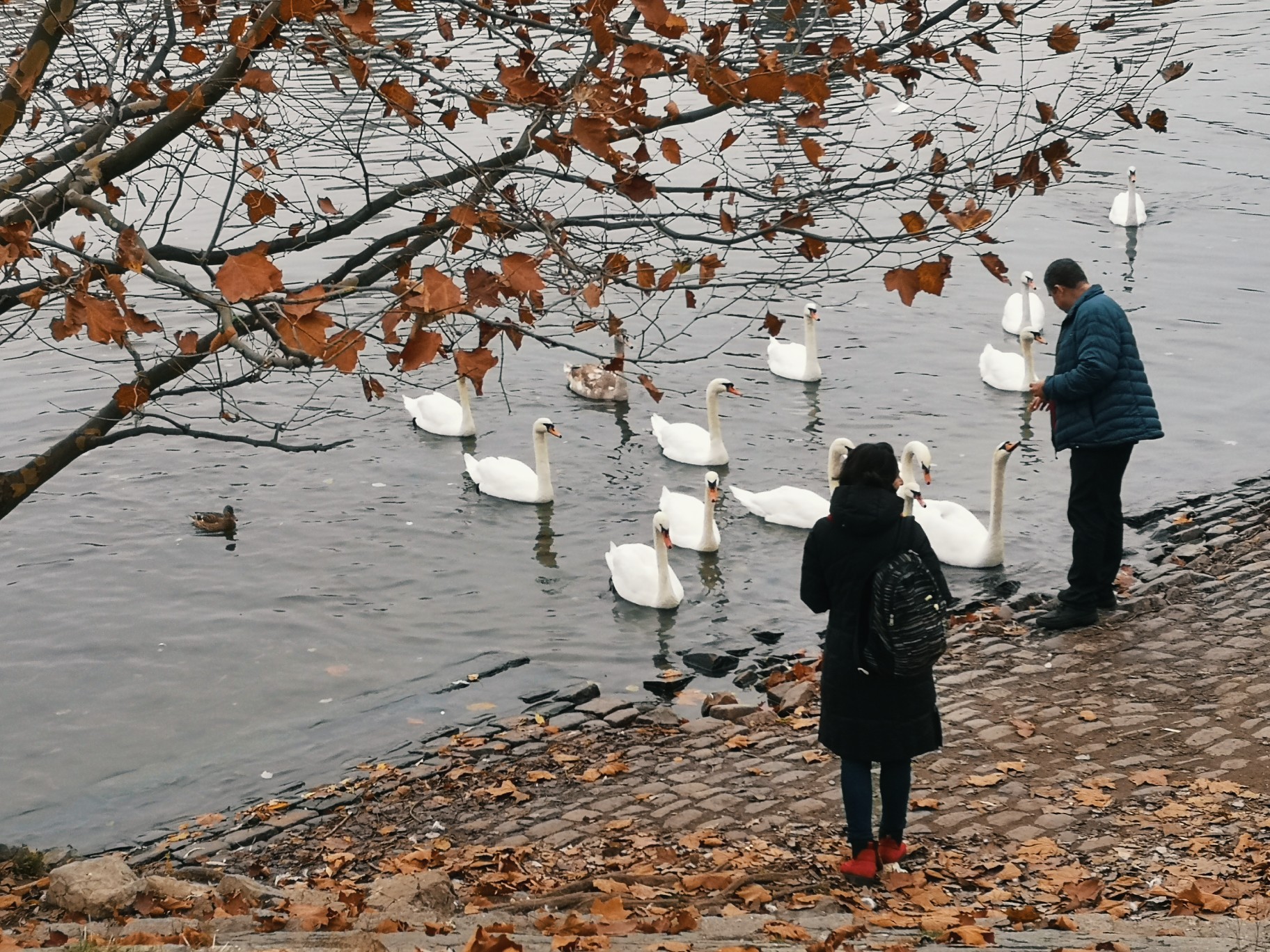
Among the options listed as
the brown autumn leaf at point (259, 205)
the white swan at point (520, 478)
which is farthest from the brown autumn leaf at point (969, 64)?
the white swan at point (520, 478)

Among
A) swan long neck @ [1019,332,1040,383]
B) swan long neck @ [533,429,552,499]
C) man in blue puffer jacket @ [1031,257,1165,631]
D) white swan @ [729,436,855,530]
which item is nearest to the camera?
man in blue puffer jacket @ [1031,257,1165,631]

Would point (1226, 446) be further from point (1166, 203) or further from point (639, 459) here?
point (1166, 203)

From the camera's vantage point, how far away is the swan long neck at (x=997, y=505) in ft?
40.7

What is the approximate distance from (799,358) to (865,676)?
39.7 feet

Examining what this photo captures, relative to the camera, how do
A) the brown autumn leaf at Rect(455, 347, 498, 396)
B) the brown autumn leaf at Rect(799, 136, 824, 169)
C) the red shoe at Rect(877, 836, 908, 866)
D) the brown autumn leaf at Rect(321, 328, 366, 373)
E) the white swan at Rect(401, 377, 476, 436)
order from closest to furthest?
the brown autumn leaf at Rect(321, 328, 366, 373) < the brown autumn leaf at Rect(455, 347, 498, 396) < the brown autumn leaf at Rect(799, 136, 824, 169) < the red shoe at Rect(877, 836, 908, 866) < the white swan at Rect(401, 377, 476, 436)

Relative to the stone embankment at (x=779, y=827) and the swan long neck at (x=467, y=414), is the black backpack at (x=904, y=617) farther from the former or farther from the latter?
the swan long neck at (x=467, y=414)

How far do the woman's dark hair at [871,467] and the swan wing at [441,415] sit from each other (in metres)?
11.4

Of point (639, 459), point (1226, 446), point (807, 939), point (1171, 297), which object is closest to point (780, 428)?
point (639, 459)

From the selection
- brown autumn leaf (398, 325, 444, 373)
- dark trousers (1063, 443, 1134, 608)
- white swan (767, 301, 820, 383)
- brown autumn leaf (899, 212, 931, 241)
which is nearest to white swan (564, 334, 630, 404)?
white swan (767, 301, 820, 383)

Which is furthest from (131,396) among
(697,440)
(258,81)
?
(697,440)

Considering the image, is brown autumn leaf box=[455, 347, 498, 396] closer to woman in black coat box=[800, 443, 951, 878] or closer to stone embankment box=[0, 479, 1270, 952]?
stone embankment box=[0, 479, 1270, 952]

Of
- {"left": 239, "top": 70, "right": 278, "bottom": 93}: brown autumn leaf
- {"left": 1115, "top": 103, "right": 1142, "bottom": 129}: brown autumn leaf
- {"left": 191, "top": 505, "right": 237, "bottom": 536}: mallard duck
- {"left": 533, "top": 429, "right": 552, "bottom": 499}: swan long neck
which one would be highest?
{"left": 239, "top": 70, "right": 278, "bottom": 93}: brown autumn leaf

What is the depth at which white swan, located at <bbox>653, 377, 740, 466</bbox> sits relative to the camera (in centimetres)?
1581

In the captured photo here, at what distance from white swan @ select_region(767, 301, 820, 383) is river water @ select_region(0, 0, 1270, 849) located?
210 mm
